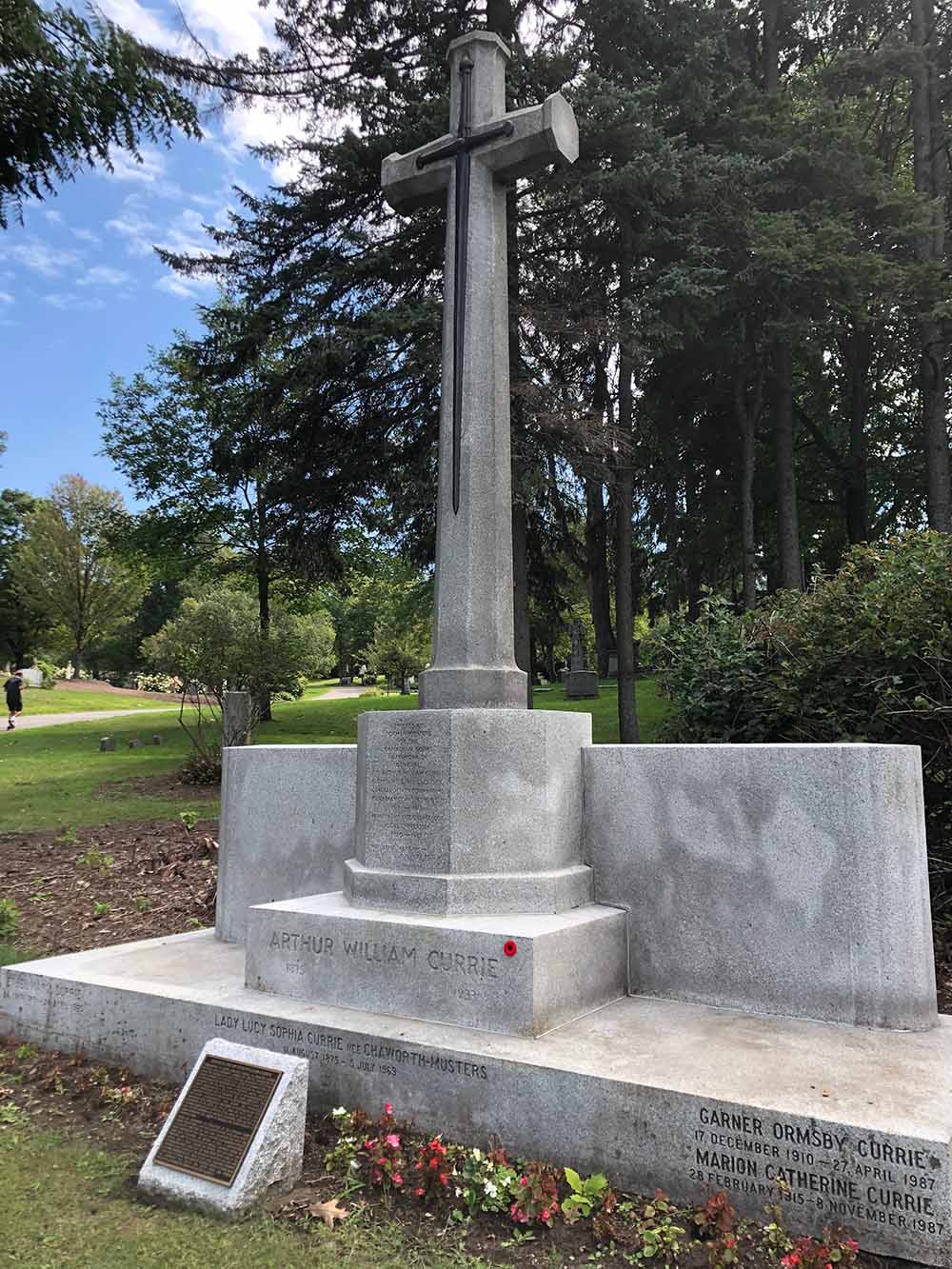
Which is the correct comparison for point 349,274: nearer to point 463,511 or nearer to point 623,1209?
point 463,511

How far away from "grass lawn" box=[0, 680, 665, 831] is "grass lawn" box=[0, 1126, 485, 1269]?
25.1ft

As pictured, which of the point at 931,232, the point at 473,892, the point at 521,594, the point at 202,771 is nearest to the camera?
the point at 473,892

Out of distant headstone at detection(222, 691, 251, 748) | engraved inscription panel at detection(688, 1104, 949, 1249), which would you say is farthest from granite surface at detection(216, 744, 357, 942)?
distant headstone at detection(222, 691, 251, 748)

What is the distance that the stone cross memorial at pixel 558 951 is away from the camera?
2.97 meters

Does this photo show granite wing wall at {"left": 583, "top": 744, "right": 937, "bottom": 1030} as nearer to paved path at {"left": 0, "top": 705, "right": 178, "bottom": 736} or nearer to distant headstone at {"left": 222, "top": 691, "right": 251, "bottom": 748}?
distant headstone at {"left": 222, "top": 691, "right": 251, "bottom": 748}

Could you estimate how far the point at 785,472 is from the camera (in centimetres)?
1656

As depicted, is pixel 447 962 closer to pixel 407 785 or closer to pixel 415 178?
pixel 407 785

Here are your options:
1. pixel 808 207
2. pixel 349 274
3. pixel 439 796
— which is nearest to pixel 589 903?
pixel 439 796

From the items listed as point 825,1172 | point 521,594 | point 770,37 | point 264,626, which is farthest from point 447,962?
point 770,37

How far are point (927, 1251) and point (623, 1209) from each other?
89 cm

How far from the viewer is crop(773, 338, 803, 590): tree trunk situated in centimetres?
1625

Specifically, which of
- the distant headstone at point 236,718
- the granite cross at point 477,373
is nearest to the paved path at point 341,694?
the distant headstone at point 236,718

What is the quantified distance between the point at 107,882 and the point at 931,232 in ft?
49.4

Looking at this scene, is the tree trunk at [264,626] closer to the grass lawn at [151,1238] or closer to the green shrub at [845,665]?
the green shrub at [845,665]
